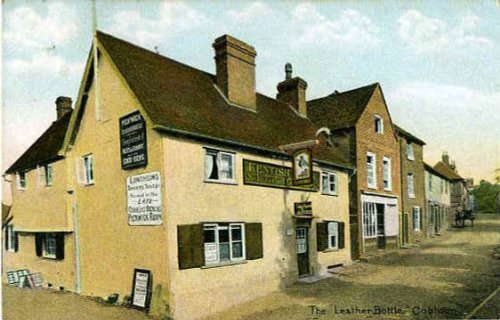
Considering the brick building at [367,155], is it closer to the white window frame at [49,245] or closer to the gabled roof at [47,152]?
Result: the gabled roof at [47,152]

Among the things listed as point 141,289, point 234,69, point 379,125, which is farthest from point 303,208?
point 379,125

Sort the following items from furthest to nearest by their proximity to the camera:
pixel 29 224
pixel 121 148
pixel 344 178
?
pixel 344 178 → pixel 29 224 → pixel 121 148

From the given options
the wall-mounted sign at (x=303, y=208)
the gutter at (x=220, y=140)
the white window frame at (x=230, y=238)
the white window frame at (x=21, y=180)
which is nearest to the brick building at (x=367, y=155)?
the wall-mounted sign at (x=303, y=208)

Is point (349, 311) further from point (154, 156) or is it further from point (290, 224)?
point (154, 156)

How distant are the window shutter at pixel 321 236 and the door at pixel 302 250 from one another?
634mm

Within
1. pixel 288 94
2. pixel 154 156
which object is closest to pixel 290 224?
pixel 154 156

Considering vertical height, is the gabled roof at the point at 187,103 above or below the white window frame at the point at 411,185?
above

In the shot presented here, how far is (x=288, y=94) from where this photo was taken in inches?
811

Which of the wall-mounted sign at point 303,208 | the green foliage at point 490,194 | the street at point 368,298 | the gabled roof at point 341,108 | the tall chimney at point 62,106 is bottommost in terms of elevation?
the street at point 368,298

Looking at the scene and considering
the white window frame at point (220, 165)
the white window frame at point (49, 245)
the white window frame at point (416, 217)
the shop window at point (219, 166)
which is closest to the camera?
the white window frame at point (220, 165)

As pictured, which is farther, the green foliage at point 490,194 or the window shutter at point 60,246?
the window shutter at point 60,246

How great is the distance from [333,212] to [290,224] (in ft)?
10.6

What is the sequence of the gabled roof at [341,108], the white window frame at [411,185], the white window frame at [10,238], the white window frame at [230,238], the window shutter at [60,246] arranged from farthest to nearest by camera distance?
the white window frame at [411,185], the white window frame at [10,238], the gabled roof at [341,108], the window shutter at [60,246], the white window frame at [230,238]

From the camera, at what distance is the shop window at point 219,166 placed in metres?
11.3
